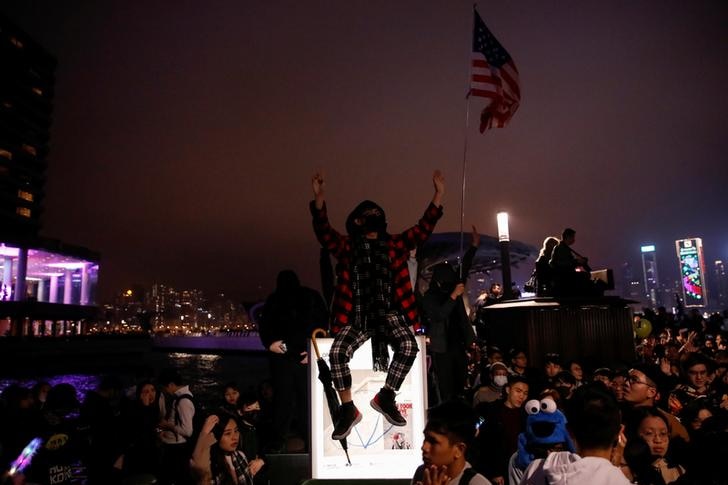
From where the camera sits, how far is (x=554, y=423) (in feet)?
13.4

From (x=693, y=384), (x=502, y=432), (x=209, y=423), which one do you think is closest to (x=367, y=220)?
(x=209, y=423)

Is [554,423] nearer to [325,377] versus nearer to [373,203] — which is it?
[325,377]

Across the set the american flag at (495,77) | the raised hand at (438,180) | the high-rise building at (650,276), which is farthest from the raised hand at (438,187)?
the high-rise building at (650,276)

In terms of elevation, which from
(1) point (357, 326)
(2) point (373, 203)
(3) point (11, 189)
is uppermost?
(3) point (11, 189)

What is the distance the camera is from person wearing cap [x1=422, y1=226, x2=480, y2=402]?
7457mm

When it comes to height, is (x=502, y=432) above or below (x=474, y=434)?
below

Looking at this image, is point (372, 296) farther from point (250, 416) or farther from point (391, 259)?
point (250, 416)

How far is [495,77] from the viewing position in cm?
1218

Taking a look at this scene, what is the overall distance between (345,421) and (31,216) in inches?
4304

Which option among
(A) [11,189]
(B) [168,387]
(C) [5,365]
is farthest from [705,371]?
(A) [11,189]

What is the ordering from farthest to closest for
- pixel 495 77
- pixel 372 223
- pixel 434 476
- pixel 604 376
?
1. pixel 495 77
2. pixel 604 376
3. pixel 372 223
4. pixel 434 476

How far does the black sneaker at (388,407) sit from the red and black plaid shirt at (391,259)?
0.71m

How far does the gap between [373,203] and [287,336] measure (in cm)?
242

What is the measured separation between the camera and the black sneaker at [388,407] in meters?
4.90
